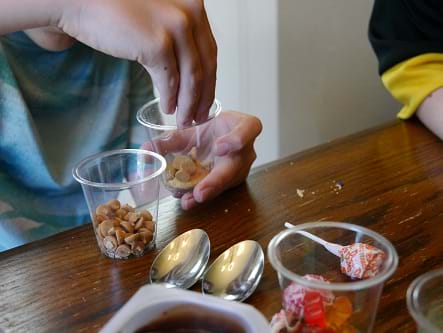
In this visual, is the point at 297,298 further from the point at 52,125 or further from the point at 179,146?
the point at 52,125

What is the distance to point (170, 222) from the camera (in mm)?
614

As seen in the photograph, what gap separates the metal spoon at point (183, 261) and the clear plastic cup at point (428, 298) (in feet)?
0.58

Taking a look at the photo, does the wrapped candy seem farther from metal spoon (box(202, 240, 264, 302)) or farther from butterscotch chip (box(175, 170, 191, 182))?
butterscotch chip (box(175, 170, 191, 182))

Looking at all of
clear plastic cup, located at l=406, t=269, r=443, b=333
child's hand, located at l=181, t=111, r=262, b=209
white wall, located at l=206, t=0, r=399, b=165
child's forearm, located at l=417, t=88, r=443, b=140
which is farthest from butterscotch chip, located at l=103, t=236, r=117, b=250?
white wall, located at l=206, t=0, r=399, b=165

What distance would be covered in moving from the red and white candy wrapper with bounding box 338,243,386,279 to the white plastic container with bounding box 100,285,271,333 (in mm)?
133

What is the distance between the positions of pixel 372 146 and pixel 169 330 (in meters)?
0.45

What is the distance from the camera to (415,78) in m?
0.90

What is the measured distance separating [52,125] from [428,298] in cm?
55

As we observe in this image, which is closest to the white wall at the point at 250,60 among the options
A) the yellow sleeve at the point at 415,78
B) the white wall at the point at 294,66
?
the white wall at the point at 294,66

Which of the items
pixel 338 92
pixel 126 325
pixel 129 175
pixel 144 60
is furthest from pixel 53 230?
pixel 338 92

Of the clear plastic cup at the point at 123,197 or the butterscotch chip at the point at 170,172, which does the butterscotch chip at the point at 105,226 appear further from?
the butterscotch chip at the point at 170,172

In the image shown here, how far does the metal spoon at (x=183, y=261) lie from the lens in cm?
51

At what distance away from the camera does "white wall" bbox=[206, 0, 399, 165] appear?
48.5 inches

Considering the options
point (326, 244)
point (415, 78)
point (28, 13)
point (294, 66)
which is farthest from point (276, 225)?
point (294, 66)
